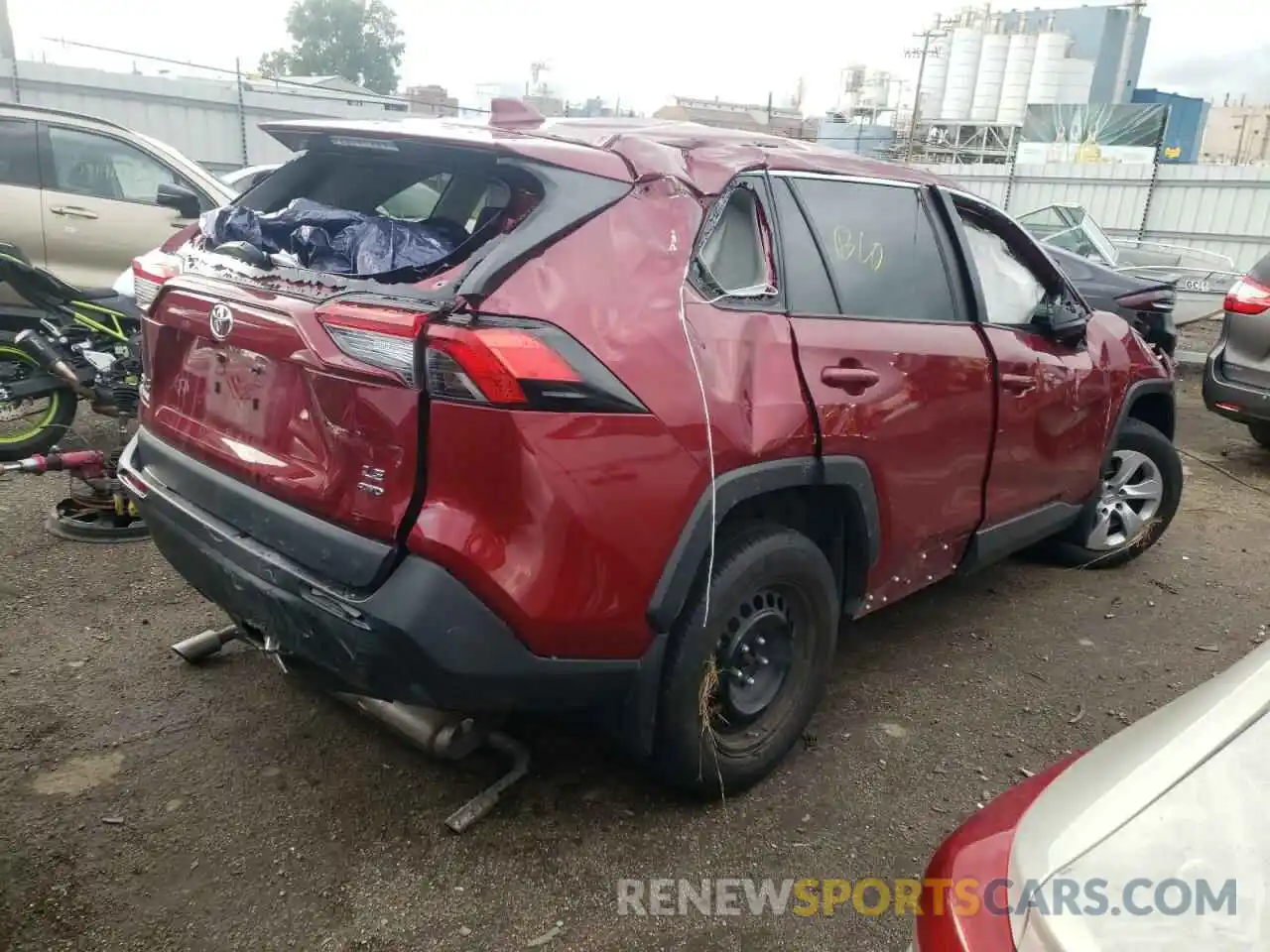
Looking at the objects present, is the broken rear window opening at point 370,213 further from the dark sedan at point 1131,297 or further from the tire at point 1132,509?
the dark sedan at point 1131,297

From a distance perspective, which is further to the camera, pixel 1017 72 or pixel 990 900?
pixel 1017 72

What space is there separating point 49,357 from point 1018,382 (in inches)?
185

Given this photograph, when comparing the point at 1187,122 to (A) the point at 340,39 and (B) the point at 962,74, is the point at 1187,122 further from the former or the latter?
(A) the point at 340,39

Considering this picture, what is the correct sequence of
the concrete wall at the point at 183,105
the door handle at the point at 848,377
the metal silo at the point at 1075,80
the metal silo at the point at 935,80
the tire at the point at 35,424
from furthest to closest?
1. the metal silo at the point at 935,80
2. the metal silo at the point at 1075,80
3. the concrete wall at the point at 183,105
4. the tire at the point at 35,424
5. the door handle at the point at 848,377

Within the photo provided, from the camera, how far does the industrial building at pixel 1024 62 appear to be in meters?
46.8

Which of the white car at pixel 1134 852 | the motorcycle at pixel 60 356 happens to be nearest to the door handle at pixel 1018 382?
the white car at pixel 1134 852

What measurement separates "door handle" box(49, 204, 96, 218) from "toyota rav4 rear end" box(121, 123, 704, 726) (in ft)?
16.0

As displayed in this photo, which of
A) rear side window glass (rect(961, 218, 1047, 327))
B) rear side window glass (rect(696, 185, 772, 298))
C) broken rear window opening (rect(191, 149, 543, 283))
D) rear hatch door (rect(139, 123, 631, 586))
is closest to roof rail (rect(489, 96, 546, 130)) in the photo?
broken rear window opening (rect(191, 149, 543, 283))

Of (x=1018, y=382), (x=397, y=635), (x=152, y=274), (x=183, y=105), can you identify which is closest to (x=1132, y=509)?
(x=1018, y=382)

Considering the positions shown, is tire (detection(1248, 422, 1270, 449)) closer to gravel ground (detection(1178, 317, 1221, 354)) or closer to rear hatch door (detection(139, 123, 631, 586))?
gravel ground (detection(1178, 317, 1221, 354))

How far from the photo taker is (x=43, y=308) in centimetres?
502

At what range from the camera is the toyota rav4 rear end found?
6.43 feet

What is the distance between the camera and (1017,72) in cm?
4716

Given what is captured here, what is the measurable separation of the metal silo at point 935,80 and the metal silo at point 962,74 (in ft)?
1.56
